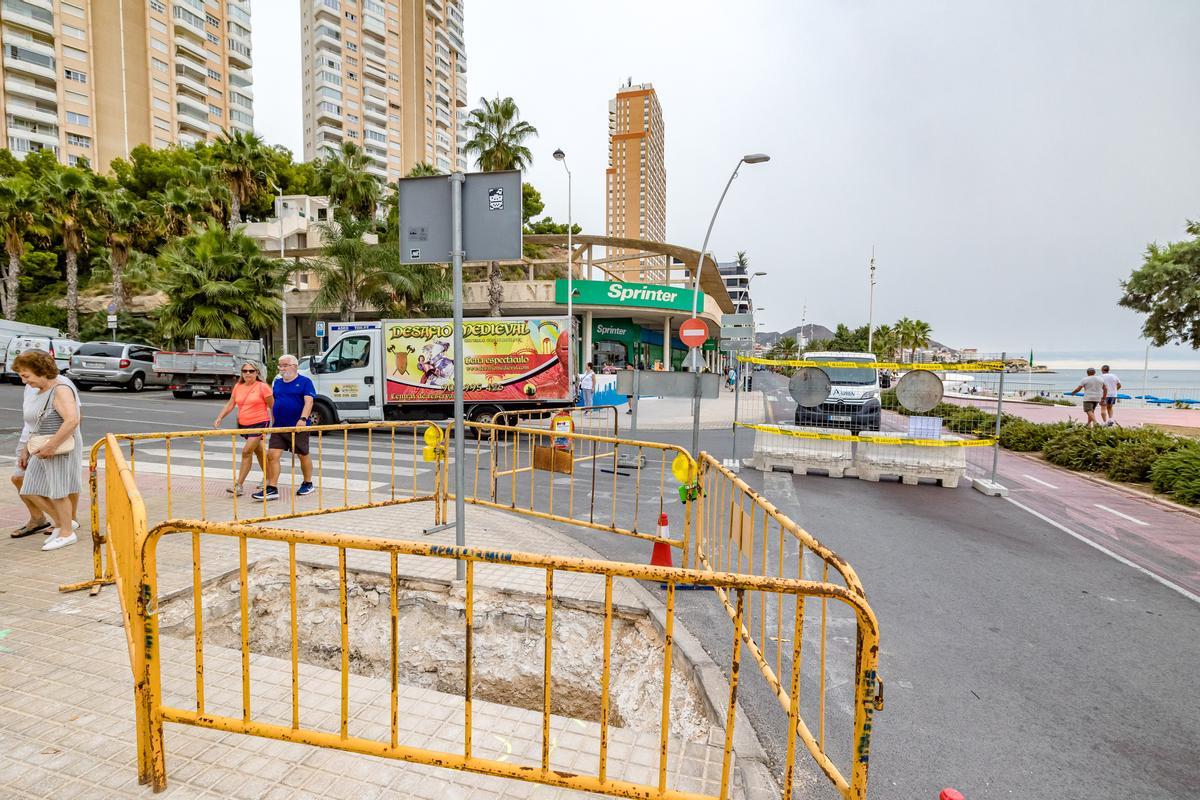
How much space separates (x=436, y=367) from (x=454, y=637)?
421 inches

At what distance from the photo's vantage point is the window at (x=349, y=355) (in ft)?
47.3

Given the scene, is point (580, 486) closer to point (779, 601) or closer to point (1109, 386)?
point (779, 601)

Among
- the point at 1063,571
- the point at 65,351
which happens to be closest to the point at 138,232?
the point at 65,351

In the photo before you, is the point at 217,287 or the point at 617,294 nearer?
the point at 217,287

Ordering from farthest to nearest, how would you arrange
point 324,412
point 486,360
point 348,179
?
point 348,179
point 486,360
point 324,412

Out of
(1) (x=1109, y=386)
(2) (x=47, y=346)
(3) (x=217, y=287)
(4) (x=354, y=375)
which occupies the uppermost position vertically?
(3) (x=217, y=287)

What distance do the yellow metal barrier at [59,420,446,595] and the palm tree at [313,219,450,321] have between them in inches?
597

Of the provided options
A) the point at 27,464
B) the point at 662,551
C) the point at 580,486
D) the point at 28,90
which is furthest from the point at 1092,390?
the point at 28,90

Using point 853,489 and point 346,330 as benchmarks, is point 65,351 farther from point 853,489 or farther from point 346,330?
point 853,489

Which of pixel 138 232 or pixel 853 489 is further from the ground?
pixel 138 232

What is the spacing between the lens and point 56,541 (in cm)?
527

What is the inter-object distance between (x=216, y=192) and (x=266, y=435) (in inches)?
1451

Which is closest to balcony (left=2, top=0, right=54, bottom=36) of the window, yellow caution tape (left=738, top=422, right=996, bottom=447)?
the window

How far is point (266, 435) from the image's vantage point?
286 inches
